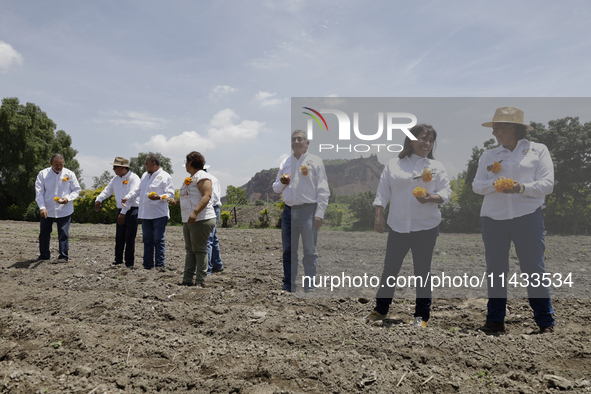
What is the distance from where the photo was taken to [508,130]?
10.7 ft


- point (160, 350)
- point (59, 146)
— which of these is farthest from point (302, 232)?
point (59, 146)

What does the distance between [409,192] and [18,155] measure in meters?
29.0

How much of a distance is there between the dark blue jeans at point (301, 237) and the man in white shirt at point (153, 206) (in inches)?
92.8

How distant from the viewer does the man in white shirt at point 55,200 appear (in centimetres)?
640

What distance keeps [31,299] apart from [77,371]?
7.56 feet

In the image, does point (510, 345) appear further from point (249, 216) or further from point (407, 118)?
point (249, 216)

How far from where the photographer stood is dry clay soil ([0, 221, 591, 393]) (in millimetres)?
2529

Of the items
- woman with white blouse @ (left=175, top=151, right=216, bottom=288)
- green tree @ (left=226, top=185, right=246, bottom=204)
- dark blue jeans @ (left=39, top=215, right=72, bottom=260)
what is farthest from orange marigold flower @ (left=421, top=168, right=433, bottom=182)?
green tree @ (left=226, top=185, right=246, bottom=204)

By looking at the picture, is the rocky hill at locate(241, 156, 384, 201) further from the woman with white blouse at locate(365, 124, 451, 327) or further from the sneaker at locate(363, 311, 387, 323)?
the sneaker at locate(363, 311, 387, 323)

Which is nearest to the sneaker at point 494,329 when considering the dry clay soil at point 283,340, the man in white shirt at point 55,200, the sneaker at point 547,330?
the dry clay soil at point 283,340

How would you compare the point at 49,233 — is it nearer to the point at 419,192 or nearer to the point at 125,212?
the point at 125,212

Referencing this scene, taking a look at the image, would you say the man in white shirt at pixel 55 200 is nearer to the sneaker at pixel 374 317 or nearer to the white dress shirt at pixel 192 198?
the white dress shirt at pixel 192 198

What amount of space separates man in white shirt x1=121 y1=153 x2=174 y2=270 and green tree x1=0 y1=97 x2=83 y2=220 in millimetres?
22816
